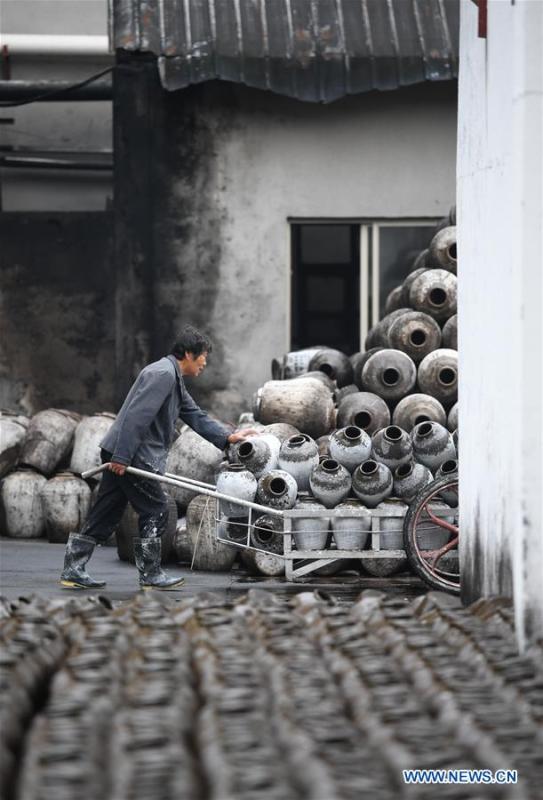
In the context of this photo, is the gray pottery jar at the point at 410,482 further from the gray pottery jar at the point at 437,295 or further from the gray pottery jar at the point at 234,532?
the gray pottery jar at the point at 437,295

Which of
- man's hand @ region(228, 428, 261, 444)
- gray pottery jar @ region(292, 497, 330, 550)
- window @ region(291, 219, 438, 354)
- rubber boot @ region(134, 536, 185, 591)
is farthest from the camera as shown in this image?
window @ region(291, 219, 438, 354)

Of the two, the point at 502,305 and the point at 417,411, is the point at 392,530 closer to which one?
the point at 417,411

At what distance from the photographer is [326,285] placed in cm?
1342

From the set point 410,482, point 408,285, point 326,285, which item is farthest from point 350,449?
point 326,285

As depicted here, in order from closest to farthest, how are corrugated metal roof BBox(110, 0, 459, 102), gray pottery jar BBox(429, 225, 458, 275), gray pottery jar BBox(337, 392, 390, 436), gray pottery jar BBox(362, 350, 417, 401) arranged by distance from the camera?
gray pottery jar BBox(337, 392, 390, 436) < gray pottery jar BBox(362, 350, 417, 401) < gray pottery jar BBox(429, 225, 458, 275) < corrugated metal roof BBox(110, 0, 459, 102)

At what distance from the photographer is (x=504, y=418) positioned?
547cm

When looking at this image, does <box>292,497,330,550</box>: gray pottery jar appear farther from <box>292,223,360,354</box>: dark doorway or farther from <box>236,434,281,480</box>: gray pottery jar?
<box>292,223,360,354</box>: dark doorway

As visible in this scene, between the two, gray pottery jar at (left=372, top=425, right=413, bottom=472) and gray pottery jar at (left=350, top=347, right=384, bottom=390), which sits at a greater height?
gray pottery jar at (left=350, top=347, right=384, bottom=390)

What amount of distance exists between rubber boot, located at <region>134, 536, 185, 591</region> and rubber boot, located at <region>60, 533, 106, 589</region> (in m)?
0.29

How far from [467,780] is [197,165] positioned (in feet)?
33.4

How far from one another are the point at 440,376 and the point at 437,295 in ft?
3.07

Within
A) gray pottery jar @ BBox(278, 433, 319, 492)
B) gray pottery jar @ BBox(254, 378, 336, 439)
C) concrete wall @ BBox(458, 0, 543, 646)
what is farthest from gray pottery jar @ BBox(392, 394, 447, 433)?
concrete wall @ BBox(458, 0, 543, 646)

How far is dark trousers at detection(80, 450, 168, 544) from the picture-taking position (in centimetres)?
870

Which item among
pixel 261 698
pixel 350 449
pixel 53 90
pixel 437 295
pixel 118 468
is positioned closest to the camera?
pixel 261 698
